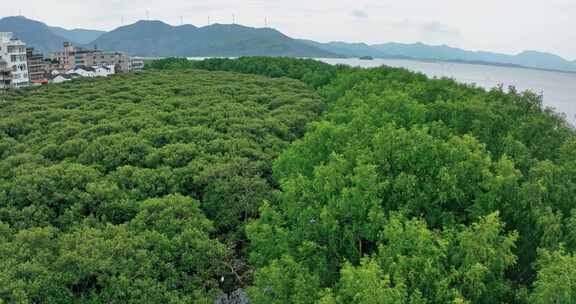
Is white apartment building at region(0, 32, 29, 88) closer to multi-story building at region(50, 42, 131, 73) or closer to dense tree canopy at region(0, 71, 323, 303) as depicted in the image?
multi-story building at region(50, 42, 131, 73)

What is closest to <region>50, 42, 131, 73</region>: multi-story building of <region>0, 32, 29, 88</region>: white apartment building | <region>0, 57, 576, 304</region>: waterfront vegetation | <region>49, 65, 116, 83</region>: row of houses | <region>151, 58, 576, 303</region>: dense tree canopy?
<region>49, 65, 116, 83</region>: row of houses

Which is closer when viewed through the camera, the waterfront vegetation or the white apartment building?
the waterfront vegetation

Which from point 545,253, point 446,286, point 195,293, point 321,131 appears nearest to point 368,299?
point 446,286

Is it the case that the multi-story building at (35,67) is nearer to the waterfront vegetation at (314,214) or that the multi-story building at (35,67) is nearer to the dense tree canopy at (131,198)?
the dense tree canopy at (131,198)

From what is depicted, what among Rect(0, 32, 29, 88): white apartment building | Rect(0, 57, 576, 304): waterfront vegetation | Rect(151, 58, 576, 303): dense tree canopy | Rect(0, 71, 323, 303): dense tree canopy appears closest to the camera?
Rect(151, 58, 576, 303): dense tree canopy

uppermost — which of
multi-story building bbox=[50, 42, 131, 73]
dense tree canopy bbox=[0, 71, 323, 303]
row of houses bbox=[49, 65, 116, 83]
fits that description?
multi-story building bbox=[50, 42, 131, 73]

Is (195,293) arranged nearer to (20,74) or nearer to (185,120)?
(185,120)

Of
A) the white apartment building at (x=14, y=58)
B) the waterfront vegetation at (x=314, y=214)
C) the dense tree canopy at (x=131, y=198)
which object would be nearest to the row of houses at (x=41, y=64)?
the white apartment building at (x=14, y=58)
